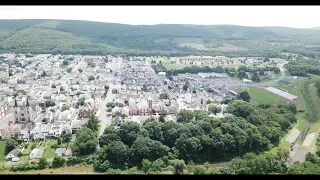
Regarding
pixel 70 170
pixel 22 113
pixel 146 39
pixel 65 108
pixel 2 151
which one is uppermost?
pixel 146 39

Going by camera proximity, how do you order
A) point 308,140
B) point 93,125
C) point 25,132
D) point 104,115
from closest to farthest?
point 25,132 → point 93,125 → point 308,140 → point 104,115

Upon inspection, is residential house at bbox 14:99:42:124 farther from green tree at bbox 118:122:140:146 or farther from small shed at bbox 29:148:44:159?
green tree at bbox 118:122:140:146

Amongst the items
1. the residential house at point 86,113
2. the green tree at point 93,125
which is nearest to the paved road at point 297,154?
the green tree at point 93,125

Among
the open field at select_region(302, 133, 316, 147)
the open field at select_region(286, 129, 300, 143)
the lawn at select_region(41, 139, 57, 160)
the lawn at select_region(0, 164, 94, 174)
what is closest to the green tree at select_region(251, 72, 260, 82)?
the open field at select_region(286, 129, 300, 143)

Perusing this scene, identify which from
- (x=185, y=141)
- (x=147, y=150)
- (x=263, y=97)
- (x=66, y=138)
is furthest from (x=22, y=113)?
(x=263, y=97)

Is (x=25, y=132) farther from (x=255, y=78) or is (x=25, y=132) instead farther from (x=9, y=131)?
(x=255, y=78)
